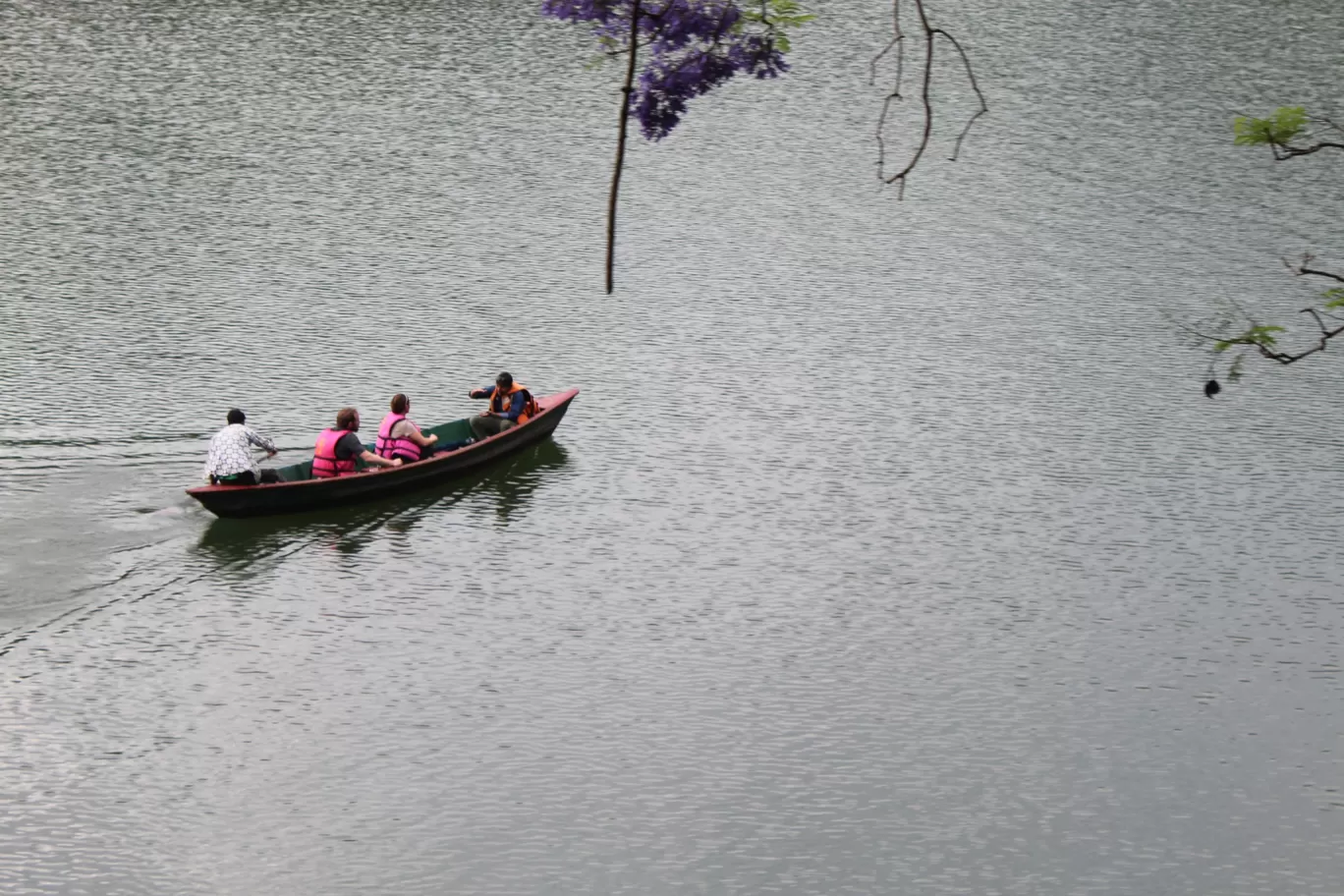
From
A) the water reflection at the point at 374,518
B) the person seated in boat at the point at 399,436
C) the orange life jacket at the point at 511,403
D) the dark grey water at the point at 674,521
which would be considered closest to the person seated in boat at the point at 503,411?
the orange life jacket at the point at 511,403

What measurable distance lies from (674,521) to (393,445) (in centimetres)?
335

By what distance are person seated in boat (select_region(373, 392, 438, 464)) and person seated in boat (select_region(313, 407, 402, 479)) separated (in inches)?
21.3

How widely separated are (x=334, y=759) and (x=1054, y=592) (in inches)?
300

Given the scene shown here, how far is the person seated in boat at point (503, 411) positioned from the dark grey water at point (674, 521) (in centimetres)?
54

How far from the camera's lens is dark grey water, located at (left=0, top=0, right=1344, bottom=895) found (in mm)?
13875

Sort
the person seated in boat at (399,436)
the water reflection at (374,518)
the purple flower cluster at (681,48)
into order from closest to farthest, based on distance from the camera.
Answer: the purple flower cluster at (681,48) → the water reflection at (374,518) → the person seated in boat at (399,436)

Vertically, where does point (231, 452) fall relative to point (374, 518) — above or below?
above

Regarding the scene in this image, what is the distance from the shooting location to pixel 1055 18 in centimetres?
4566

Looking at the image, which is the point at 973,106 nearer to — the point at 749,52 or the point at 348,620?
the point at 348,620

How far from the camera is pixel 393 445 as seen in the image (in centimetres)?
2034

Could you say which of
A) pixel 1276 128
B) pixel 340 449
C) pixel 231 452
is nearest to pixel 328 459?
pixel 340 449

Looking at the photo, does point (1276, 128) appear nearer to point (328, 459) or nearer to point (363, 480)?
point (363, 480)

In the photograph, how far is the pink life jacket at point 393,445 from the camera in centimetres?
2033

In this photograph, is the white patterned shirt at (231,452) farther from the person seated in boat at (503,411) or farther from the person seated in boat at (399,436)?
the person seated in boat at (503,411)
